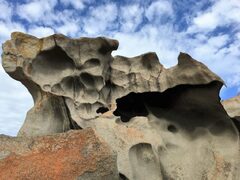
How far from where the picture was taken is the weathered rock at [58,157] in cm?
420

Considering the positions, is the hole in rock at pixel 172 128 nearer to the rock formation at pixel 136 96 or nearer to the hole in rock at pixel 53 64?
the rock formation at pixel 136 96

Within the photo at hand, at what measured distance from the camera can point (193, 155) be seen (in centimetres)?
578

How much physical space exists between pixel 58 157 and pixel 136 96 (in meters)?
2.38

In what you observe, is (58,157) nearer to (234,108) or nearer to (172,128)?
(172,128)

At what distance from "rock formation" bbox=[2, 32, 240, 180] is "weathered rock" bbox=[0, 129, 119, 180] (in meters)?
0.88

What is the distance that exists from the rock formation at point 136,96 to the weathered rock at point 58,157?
2.88 ft

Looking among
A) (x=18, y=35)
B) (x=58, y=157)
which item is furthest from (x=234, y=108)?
(x=18, y=35)

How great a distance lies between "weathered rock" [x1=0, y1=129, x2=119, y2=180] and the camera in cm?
420

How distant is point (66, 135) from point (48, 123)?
1390 millimetres

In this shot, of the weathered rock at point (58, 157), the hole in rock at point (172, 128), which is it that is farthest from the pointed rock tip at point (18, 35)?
the hole in rock at point (172, 128)

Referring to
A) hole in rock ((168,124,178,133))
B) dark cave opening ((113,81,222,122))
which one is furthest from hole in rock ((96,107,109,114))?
hole in rock ((168,124,178,133))

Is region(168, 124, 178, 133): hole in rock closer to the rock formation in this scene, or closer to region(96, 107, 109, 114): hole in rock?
the rock formation

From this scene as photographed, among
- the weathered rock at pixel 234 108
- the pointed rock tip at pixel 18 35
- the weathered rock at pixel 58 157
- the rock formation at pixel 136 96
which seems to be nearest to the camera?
the weathered rock at pixel 58 157

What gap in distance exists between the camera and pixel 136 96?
6.42 m
